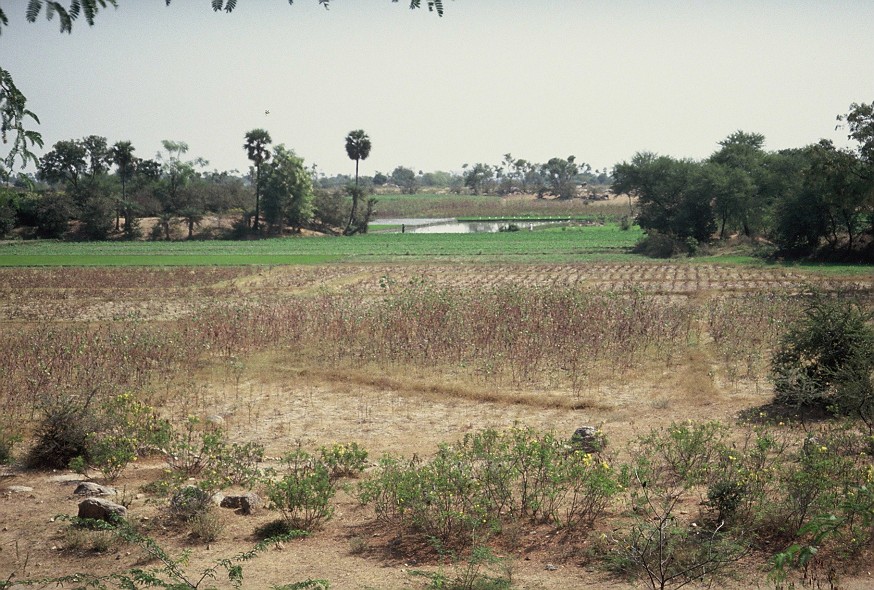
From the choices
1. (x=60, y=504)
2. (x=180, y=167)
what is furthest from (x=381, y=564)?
(x=180, y=167)

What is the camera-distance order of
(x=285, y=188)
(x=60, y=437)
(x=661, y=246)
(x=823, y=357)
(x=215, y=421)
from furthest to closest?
(x=285, y=188) → (x=661, y=246) → (x=215, y=421) → (x=823, y=357) → (x=60, y=437)

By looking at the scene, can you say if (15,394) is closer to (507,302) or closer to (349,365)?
(349,365)

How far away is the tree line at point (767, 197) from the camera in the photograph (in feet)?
100

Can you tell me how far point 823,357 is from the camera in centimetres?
1208

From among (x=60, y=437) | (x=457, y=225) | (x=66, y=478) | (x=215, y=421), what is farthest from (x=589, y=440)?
(x=457, y=225)

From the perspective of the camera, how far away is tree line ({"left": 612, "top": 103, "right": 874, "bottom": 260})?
30.6 meters

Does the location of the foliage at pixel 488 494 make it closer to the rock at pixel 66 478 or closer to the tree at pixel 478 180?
the rock at pixel 66 478

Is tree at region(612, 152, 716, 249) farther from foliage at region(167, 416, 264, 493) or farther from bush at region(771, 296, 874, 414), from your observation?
foliage at region(167, 416, 264, 493)

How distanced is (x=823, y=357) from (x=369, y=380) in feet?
27.2

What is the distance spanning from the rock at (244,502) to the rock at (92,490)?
1336 mm

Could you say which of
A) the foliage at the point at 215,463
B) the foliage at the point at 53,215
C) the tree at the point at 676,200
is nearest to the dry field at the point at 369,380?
the foliage at the point at 215,463

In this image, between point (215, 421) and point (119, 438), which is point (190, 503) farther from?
point (215, 421)

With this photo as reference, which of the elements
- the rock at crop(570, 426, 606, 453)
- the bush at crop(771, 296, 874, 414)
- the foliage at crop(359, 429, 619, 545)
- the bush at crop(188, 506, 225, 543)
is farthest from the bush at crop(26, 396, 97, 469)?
the bush at crop(771, 296, 874, 414)

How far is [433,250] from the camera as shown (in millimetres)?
50219
